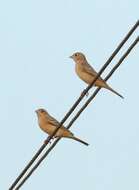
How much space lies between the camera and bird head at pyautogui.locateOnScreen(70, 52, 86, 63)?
59.4 ft

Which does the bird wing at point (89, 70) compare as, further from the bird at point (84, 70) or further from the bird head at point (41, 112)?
the bird head at point (41, 112)

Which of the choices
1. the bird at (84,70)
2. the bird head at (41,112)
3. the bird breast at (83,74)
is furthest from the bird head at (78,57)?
the bird head at (41,112)

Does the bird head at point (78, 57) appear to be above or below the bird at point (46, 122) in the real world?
above

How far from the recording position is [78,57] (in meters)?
18.3

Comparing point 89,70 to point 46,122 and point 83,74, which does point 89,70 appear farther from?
point 46,122

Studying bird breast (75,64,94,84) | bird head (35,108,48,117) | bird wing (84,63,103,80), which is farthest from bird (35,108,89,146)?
bird wing (84,63,103,80)

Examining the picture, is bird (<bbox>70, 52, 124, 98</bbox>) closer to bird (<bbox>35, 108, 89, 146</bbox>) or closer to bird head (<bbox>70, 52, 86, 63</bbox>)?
bird head (<bbox>70, 52, 86, 63</bbox>)

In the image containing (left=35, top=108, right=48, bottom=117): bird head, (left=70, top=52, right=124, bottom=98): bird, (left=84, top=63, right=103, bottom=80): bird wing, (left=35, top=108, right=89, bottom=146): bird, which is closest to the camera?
(left=35, top=108, right=89, bottom=146): bird

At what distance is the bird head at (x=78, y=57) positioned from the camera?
18.1m

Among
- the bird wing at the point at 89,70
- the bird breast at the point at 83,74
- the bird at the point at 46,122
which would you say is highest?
the bird wing at the point at 89,70

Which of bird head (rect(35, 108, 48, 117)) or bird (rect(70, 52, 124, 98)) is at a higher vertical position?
bird (rect(70, 52, 124, 98))

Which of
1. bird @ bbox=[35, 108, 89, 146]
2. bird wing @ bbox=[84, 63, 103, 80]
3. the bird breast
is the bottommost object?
bird @ bbox=[35, 108, 89, 146]

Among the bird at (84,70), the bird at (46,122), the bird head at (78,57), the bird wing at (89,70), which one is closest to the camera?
the bird at (46,122)

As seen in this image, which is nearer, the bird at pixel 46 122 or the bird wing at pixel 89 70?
the bird at pixel 46 122
